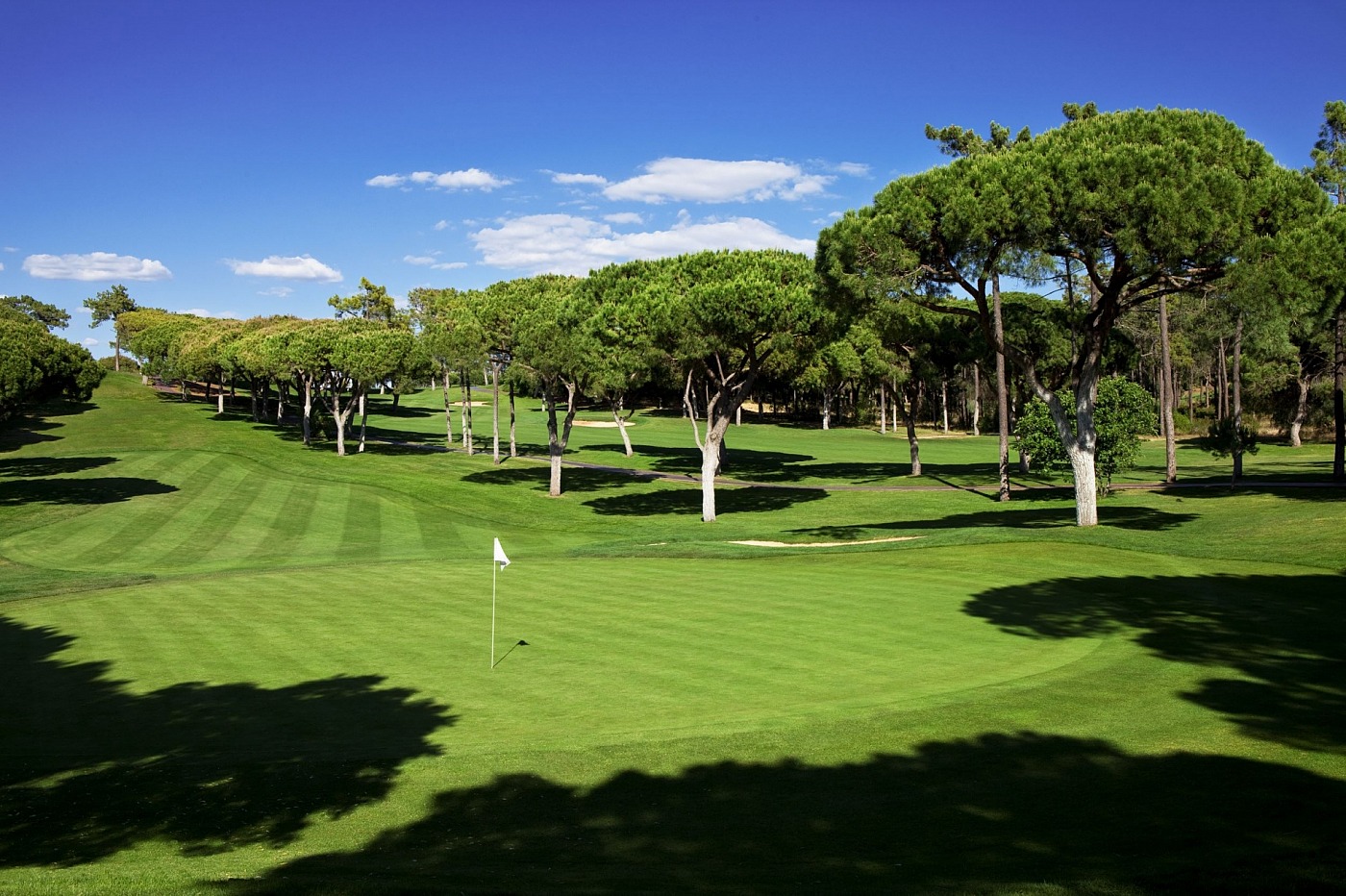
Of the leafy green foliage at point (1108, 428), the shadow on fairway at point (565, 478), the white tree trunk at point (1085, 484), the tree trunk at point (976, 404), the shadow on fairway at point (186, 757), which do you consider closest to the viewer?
the shadow on fairway at point (186, 757)

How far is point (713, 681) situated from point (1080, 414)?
72.6ft

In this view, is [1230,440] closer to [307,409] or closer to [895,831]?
[895,831]

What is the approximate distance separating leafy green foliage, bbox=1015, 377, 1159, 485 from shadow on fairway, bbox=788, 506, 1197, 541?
4.68 meters

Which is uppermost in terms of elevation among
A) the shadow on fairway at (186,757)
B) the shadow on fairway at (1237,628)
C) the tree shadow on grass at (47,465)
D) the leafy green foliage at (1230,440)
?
the leafy green foliage at (1230,440)

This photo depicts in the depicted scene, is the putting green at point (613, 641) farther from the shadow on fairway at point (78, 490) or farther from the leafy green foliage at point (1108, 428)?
the shadow on fairway at point (78, 490)

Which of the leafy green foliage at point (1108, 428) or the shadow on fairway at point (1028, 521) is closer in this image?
the shadow on fairway at point (1028, 521)

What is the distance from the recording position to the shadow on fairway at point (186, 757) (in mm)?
8922

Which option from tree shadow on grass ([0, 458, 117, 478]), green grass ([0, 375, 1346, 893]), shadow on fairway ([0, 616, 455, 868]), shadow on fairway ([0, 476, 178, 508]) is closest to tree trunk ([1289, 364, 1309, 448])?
green grass ([0, 375, 1346, 893])

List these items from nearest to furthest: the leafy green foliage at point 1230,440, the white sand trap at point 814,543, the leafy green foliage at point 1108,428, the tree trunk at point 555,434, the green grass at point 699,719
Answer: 1. the green grass at point 699,719
2. the white sand trap at point 814,543
3. the leafy green foliage at point 1108,428
4. the leafy green foliage at point 1230,440
5. the tree trunk at point 555,434

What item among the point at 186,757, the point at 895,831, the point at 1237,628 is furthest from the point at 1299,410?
the point at 186,757

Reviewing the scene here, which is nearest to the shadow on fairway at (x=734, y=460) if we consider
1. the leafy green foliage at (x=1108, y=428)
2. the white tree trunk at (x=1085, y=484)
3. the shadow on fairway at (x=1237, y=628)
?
the leafy green foliage at (x=1108, y=428)

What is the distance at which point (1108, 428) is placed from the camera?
4431cm

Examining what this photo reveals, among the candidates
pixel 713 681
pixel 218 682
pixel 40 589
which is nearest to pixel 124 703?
pixel 218 682

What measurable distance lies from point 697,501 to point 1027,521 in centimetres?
2024
